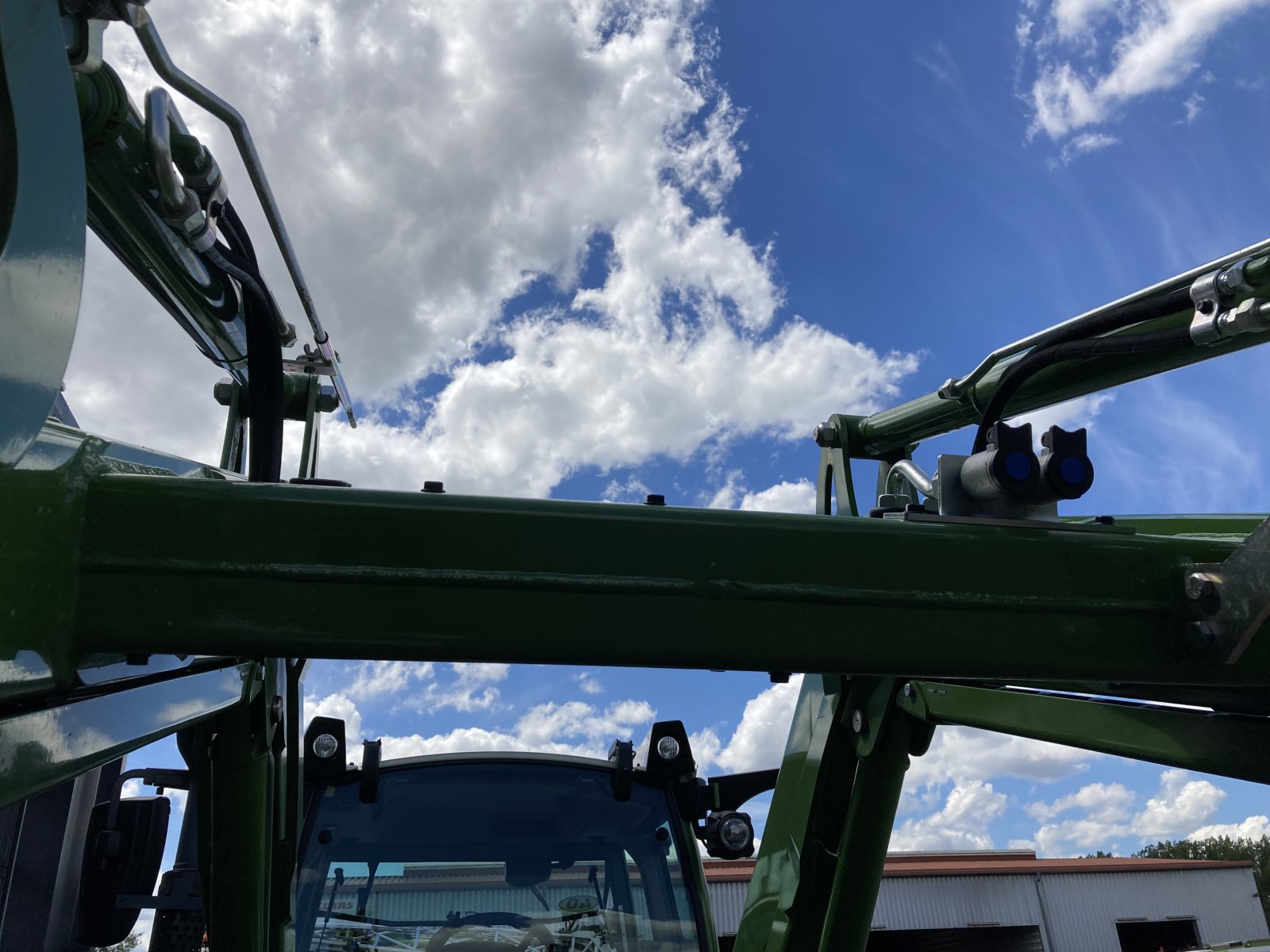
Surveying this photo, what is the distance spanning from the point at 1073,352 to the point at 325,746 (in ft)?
7.76

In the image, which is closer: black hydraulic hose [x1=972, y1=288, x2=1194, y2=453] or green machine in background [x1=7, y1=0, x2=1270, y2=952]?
green machine in background [x1=7, y1=0, x2=1270, y2=952]

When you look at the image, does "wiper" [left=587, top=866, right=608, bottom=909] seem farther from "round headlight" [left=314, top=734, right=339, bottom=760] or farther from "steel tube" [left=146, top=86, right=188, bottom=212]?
"steel tube" [left=146, top=86, right=188, bottom=212]

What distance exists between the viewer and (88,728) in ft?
4.25

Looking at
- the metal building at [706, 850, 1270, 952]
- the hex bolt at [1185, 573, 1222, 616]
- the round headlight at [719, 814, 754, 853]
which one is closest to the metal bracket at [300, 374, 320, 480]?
the round headlight at [719, 814, 754, 853]

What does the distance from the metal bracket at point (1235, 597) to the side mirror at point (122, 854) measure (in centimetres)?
190

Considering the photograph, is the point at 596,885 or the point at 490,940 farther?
the point at 596,885

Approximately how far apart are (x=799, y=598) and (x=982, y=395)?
122 cm

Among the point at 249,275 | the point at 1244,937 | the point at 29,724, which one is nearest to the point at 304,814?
the point at 249,275

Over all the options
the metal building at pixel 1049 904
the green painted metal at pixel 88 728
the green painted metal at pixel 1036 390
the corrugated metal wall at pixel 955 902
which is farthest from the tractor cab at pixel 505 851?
the corrugated metal wall at pixel 955 902

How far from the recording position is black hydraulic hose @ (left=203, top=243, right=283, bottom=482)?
1.96 metres

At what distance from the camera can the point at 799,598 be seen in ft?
4.33

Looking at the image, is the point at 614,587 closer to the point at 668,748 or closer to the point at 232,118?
the point at 232,118

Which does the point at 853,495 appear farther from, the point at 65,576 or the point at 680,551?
the point at 65,576

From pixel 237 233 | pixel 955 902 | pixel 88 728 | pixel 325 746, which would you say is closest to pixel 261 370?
pixel 237 233
